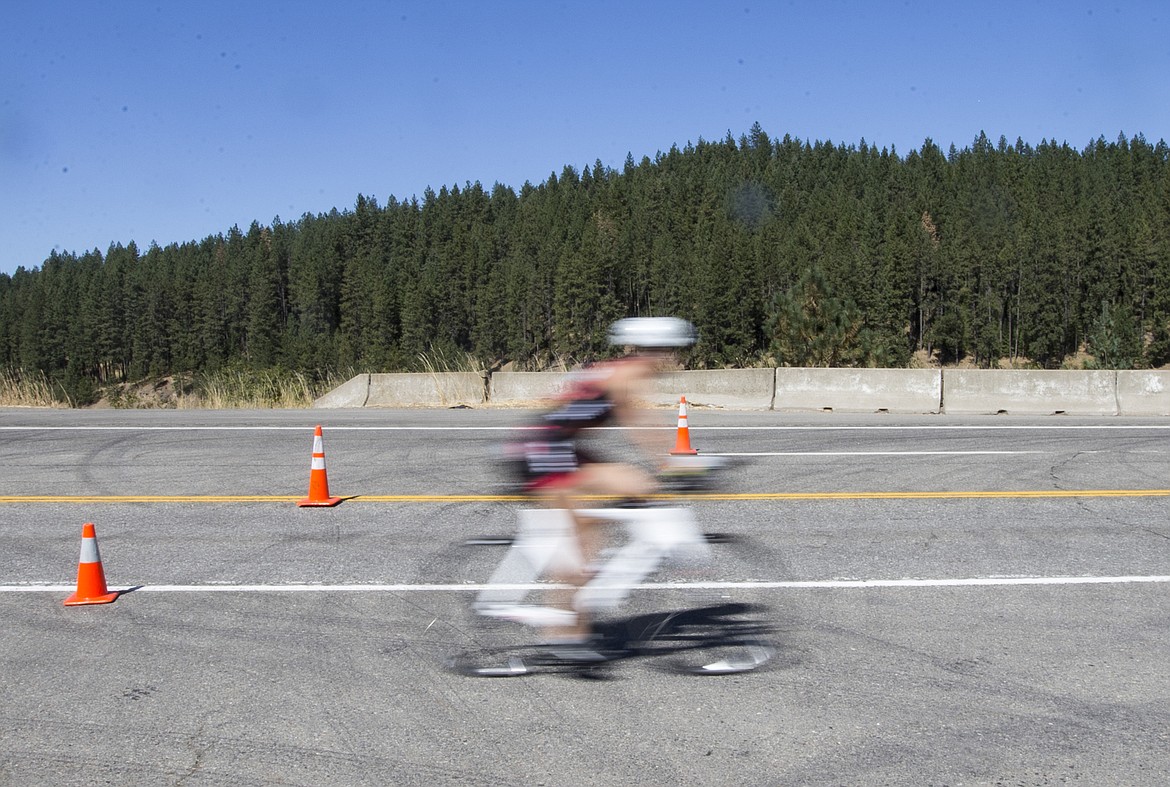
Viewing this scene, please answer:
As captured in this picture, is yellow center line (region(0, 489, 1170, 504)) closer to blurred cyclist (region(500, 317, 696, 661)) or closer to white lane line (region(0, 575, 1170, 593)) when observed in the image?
white lane line (region(0, 575, 1170, 593))

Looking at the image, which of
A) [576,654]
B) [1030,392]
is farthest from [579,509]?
[1030,392]

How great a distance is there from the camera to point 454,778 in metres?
3.74

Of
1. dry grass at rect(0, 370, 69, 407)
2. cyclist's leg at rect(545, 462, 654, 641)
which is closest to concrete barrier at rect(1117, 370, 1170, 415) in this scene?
cyclist's leg at rect(545, 462, 654, 641)

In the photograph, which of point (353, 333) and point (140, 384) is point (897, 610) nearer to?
point (353, 333)

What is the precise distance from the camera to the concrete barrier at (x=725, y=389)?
19.5 metres

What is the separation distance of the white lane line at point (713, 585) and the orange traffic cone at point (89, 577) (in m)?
0.30

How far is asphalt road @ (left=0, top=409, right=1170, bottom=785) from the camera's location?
392cm

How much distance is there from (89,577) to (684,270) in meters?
132

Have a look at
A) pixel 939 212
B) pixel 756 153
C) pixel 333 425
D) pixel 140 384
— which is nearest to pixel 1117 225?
pixel 939 212

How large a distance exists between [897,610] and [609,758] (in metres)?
2.60

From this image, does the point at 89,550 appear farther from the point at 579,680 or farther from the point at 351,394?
the point at 351,394

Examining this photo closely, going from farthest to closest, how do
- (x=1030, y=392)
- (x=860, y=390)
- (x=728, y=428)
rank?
1. (x=860, y=390)
2. (x=1030, y=392)
3. (x=728, y=428)

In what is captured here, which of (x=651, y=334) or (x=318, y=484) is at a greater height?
(x=651, y=334)

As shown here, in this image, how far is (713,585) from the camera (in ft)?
20.9
